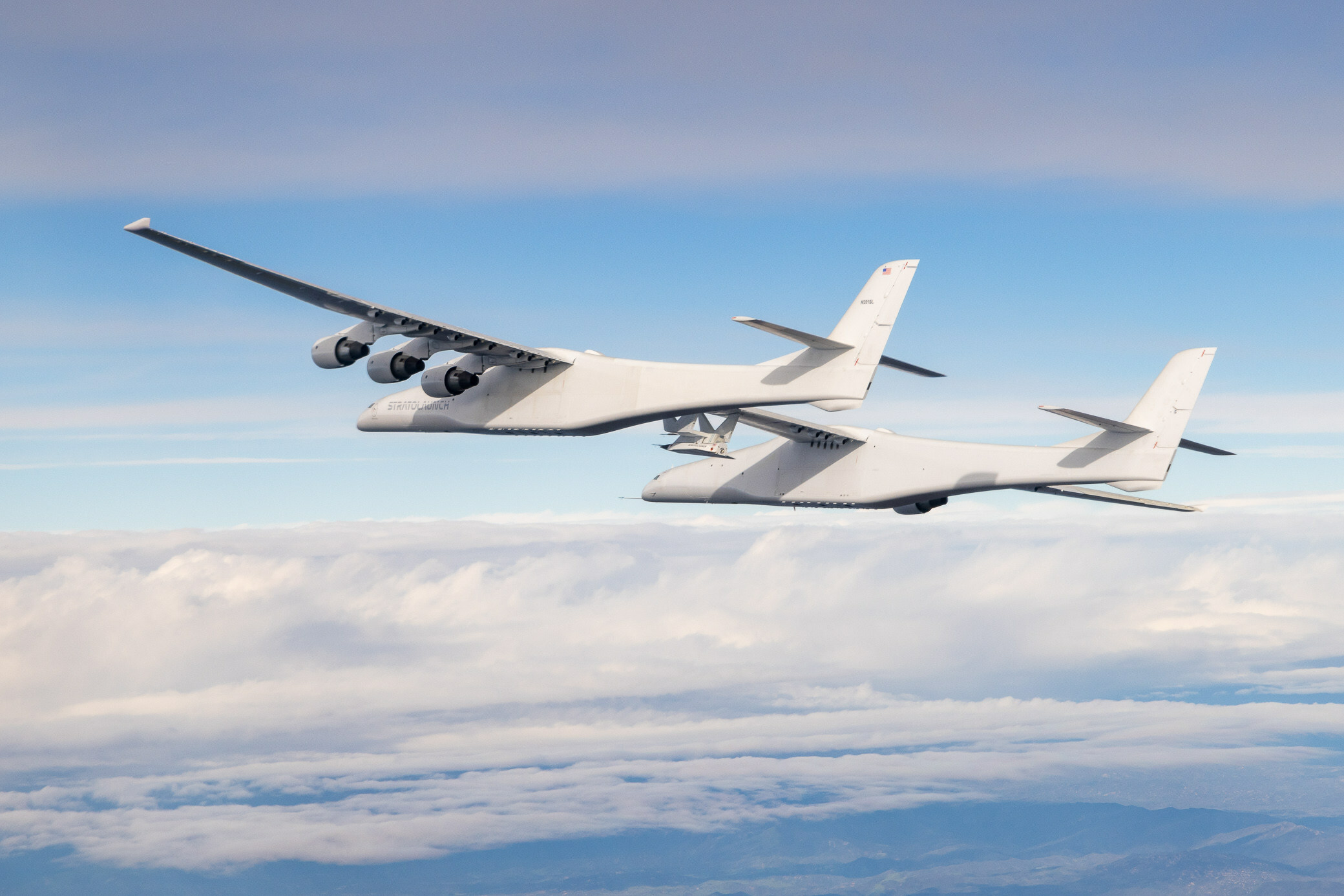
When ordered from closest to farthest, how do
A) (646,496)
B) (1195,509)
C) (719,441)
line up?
(719,441) < (1195,509) < (646,496)

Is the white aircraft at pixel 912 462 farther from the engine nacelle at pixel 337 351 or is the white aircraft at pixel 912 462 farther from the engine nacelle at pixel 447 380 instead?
the engine nacelle at pixel 337 351

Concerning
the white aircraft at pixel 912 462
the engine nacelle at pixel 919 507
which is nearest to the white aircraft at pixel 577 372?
the white aircraft at pixel 912 462

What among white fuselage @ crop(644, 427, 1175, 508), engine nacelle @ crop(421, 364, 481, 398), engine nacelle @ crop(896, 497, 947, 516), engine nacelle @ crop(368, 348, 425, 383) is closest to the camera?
engine nacelle @ crop(368, 348, 425, 383)

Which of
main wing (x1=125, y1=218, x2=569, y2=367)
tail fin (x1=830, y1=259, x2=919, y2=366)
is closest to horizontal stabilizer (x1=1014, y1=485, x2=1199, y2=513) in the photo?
tail fin (x1=830, y1=259, x2=919, y2=366)

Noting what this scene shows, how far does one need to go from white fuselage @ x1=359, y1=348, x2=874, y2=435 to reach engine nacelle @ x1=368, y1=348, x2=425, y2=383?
2.61 meters

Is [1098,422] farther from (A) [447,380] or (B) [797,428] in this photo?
(A) [447,380]

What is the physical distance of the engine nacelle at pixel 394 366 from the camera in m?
43.0

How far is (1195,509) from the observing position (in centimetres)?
5103

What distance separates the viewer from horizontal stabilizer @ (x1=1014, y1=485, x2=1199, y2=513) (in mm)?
51750

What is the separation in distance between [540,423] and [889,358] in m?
16.2

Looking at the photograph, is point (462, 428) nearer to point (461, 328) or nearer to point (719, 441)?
point (461, 328)

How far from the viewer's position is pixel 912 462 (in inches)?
1970

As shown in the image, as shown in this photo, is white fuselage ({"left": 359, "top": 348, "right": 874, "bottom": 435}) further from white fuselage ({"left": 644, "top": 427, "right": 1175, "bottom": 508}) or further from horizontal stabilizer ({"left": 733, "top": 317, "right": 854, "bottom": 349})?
white fuselage ({"left": 644, "top": 427, "right": 1175, "bottom": 508})

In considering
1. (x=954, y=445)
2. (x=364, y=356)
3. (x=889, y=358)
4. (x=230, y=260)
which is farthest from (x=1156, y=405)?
(x=230, y=260)
